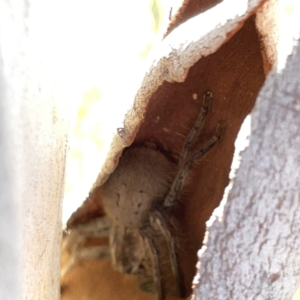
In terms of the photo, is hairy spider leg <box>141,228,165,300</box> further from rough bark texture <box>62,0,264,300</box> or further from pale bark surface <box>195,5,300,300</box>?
pale bark surface <box>195,5,300,300</box>

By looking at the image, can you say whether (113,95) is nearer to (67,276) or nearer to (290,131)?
(67,276)

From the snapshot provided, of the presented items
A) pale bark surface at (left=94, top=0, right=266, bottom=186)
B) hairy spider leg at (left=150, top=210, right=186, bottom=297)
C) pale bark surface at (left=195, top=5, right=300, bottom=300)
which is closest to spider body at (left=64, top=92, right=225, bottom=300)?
hairy spider leg at (left=150, top=210, right=186, bottom=297)

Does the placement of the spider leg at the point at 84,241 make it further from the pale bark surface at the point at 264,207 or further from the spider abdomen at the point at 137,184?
the pale bark surface at the point at 264,207

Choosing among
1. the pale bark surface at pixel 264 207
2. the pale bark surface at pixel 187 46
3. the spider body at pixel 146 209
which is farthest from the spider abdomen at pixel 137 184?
the pale bark surface at pixel 264 207

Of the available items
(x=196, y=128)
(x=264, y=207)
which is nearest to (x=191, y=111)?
(x=196, y=128)

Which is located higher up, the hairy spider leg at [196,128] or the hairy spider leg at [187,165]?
the hairy spider leg at [196,128]

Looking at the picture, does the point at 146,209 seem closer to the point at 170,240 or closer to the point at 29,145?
the point at 170,240
